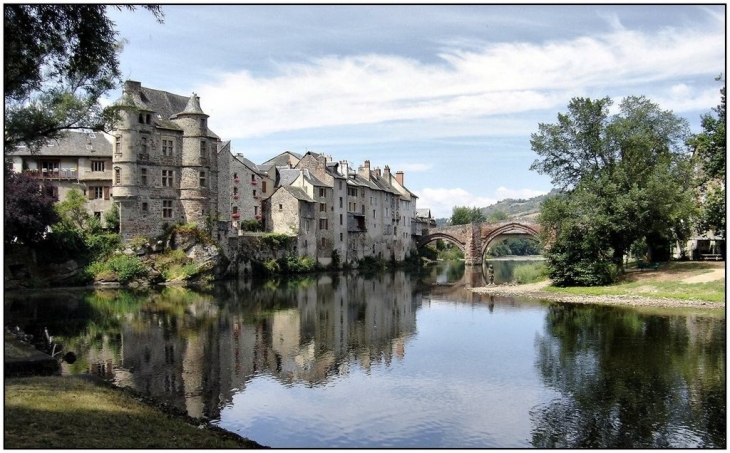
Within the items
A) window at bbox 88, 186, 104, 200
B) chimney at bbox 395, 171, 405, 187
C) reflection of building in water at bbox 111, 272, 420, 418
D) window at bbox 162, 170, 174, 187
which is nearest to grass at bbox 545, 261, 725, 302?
reflection of building in water at bbox 111, 272, 420, 418

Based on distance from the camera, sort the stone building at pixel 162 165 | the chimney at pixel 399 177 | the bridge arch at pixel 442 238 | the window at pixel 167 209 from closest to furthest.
Result: the stone building at pixel 162 165, the window at pixel 167 209, the bridge arch at pixel 442 238, the chimney at pixel 399 177

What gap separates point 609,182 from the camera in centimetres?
4897

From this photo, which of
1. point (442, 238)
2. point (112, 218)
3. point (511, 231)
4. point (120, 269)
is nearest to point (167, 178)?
point (112, 218)

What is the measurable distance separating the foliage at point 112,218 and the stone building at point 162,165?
972mm

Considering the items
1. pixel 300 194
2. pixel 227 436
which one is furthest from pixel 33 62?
pixel 300 194

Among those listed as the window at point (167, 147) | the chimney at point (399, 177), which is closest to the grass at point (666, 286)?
the window at point (167, 147)

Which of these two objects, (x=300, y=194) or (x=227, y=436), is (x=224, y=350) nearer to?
(x=227, y=436)

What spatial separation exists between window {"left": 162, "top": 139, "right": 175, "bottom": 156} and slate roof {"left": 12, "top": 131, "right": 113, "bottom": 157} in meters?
5.15

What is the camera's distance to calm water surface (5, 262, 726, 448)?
17406mm

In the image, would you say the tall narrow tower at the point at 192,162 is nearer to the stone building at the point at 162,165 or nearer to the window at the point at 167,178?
the stone building at the point at 162,165

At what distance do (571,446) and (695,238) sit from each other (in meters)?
58.9

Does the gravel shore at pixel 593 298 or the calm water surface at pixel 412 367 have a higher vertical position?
the gravel shore at pixel 593 298

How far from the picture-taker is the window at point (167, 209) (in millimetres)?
59625

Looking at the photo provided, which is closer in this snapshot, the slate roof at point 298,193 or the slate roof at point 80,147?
the slate roof at point 80,147
